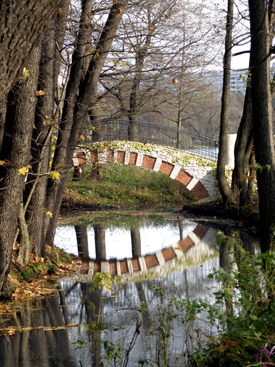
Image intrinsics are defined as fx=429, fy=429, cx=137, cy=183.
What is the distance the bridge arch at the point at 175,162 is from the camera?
17.0 metres

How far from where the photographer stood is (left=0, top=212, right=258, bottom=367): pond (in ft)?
11.6

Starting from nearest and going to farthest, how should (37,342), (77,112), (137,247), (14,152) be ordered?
(37,342) < (14,152) < (77,112) < (137,247)

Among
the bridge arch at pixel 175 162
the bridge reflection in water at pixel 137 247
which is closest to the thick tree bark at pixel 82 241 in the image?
the bridge reflection in water at pixel 137 247

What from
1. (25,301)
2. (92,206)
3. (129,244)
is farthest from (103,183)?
(25,301)

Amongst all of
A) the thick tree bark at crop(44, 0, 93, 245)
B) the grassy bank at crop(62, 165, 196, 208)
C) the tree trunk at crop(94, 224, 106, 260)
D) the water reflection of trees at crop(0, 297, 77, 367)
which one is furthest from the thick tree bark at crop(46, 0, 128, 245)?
the grassy bank at crop(62, 165, 196, 208)

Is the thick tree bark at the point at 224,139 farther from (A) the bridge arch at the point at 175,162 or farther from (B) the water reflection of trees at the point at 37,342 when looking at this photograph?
(B) the water reflection of trees at the point at 37,342

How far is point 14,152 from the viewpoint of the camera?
5066 mm

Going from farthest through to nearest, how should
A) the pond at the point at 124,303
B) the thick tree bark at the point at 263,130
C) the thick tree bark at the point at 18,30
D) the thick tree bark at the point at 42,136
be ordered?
the thick tree bark at the point at 42,136, the thick tree bark at the point at 263,130, the pond at the point at 124,303, the thick tree bark at the point at 18,30

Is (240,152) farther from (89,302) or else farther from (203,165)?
(89,302)

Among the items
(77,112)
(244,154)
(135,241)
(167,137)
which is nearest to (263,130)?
(77,112)

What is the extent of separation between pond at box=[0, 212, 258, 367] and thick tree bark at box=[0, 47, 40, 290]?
849mm

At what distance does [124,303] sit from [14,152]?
2234 millimetres

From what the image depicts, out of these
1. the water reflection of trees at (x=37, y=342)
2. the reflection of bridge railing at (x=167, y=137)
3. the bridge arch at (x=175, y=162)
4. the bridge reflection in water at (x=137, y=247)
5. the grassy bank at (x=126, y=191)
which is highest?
the reflection of bridge railing at (x=167, y=137)

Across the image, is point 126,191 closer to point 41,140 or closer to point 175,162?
point 175,162
